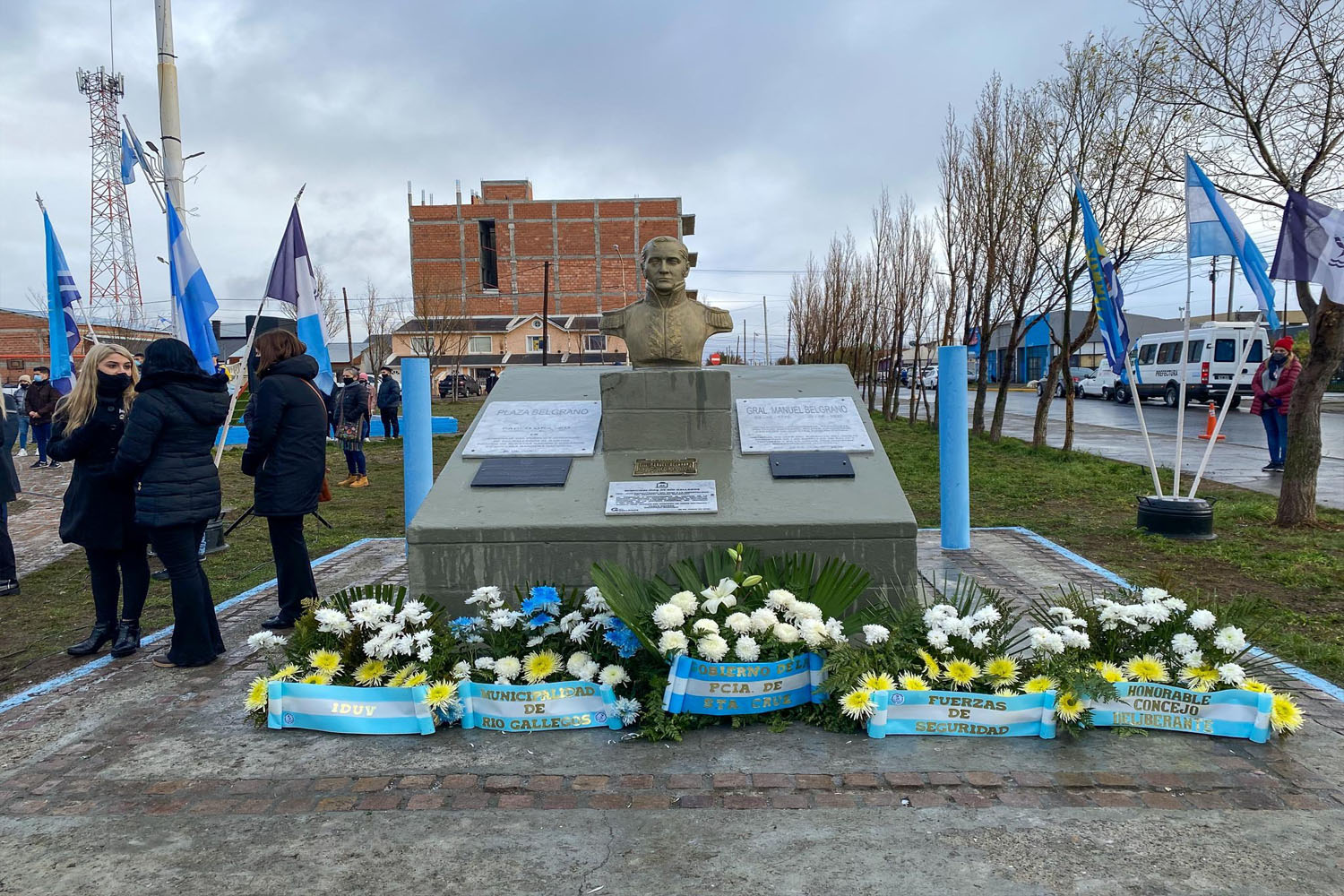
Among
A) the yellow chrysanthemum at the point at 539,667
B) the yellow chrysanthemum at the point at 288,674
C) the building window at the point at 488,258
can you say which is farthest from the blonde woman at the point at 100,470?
the building window at the point at 488,258

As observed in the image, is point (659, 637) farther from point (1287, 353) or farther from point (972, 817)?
point (1287, 353)

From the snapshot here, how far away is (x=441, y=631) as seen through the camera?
4.00m

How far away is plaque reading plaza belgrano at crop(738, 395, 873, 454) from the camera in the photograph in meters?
5.15

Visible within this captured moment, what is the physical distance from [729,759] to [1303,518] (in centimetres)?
728

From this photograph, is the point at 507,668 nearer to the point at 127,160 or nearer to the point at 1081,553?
the point at 1081,553

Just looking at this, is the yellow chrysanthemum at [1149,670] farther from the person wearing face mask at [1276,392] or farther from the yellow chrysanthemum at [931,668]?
the person wearing face mask at [1276,392]

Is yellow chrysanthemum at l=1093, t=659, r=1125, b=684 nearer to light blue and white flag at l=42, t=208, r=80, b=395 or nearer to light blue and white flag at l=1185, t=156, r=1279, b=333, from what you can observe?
light blue and white flag at l=1185, t=156, r=1279, b=333

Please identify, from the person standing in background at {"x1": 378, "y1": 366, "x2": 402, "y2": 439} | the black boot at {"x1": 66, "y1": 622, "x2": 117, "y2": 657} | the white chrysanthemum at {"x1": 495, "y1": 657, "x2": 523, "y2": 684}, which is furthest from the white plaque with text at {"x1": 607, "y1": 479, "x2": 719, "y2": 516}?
the person standing in background at {"x1": 378, "y1": 366, "x2": 402, "y2": 439}

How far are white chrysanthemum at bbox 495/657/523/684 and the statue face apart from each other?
8.71ft

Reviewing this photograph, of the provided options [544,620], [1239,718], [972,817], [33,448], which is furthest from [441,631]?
[33,448]

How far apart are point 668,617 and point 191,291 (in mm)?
5483

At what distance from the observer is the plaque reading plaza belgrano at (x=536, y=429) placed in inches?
Answer: 206

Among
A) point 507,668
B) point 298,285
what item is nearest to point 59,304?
point 298,285

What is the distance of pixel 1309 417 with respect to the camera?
7887 mm
